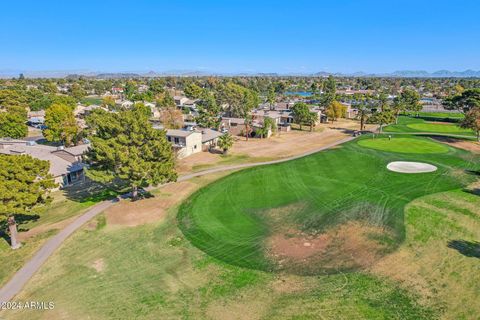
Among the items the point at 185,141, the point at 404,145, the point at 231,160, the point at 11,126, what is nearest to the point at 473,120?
the point at 404,145

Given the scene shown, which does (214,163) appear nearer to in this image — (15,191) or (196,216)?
(196,216)

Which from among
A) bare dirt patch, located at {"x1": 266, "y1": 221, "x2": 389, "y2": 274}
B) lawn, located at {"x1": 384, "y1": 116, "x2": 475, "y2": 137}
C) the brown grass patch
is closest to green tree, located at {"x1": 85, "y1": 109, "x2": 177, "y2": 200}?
bare dirt patch, located at {"x1": 266, "y1": 221, "x2": 389, "y2": 274}

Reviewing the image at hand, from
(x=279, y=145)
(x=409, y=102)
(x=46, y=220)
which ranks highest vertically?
(x=409, y=102)

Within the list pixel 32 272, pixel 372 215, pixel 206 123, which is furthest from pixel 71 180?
pixel 372 215

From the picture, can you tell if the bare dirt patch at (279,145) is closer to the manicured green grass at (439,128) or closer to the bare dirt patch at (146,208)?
the bare dirt patch at (146,208)

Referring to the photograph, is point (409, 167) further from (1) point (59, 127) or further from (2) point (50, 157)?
(1) point (59, 127)

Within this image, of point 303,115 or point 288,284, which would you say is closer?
point 288,284

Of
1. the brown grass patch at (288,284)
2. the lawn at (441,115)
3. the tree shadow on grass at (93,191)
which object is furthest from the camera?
the lawn at (441,115)

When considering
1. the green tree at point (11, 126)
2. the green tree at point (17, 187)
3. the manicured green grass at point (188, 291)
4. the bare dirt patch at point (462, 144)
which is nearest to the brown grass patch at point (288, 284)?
the manicured green grass at point (188, 291)
